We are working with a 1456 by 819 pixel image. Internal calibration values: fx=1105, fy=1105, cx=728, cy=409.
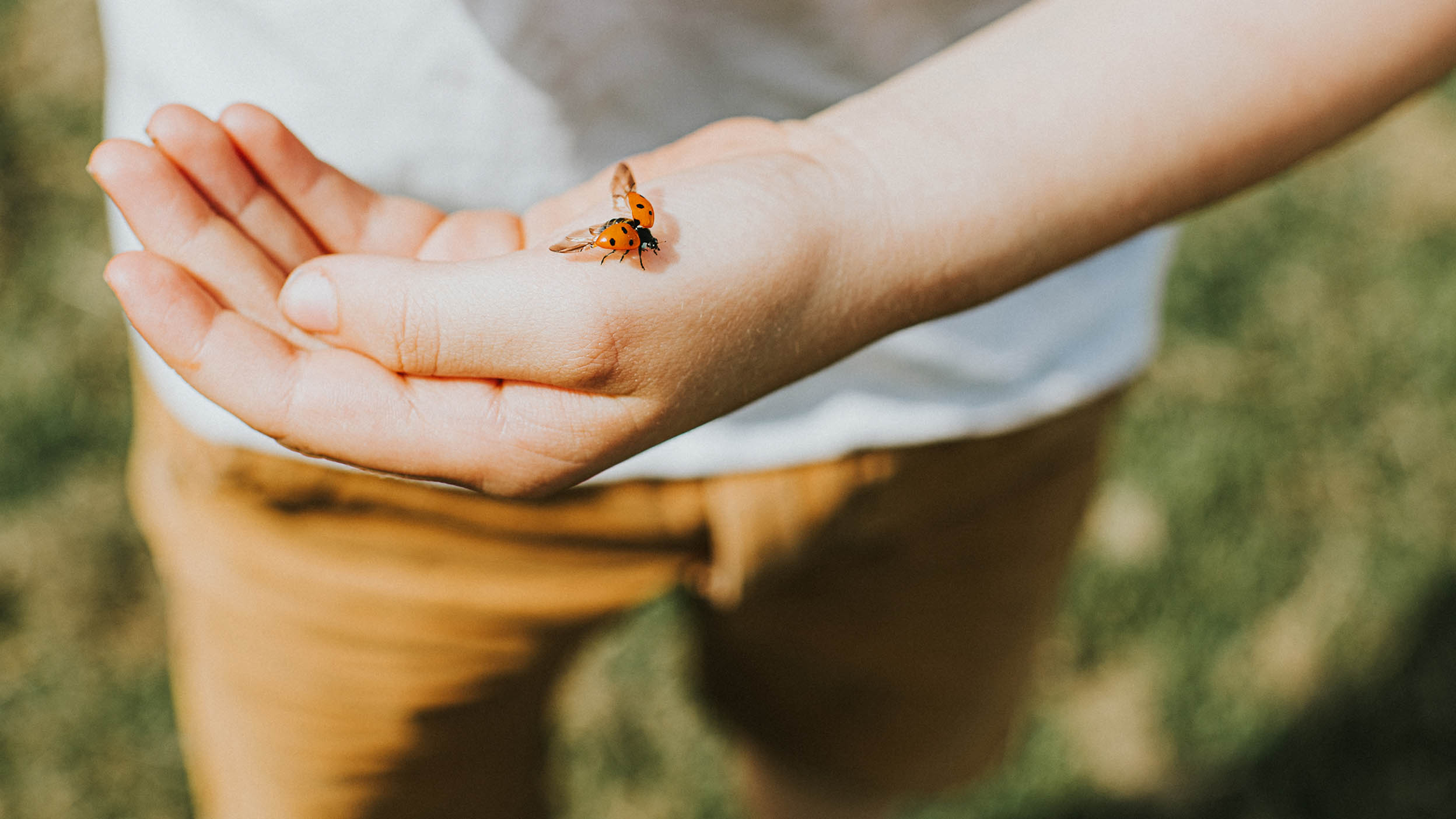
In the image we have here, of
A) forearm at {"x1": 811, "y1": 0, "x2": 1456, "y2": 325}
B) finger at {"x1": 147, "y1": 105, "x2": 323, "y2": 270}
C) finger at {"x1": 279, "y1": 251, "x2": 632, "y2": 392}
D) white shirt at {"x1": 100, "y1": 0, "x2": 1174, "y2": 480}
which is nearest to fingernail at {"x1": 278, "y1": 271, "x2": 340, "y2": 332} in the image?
finger at {"x1": 279, "y1": 251, "x2": 632, "y2": 392}

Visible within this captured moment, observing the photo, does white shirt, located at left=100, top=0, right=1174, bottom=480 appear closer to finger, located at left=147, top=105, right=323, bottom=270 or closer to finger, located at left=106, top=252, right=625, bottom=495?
finger, located at left=147, top=105, right=323, bottom=270

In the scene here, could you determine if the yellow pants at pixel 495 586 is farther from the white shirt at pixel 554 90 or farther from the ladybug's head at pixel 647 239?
the ladybug's head at pixel 647 239

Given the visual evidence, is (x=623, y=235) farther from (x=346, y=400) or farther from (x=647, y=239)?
(x=346, y=400)

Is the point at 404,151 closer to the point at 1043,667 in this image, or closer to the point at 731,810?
the point at 731,810

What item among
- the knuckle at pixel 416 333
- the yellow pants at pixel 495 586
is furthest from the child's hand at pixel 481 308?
the yellow pants at pixel 495 586

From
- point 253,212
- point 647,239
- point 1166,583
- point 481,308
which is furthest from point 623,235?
point 1166,583
